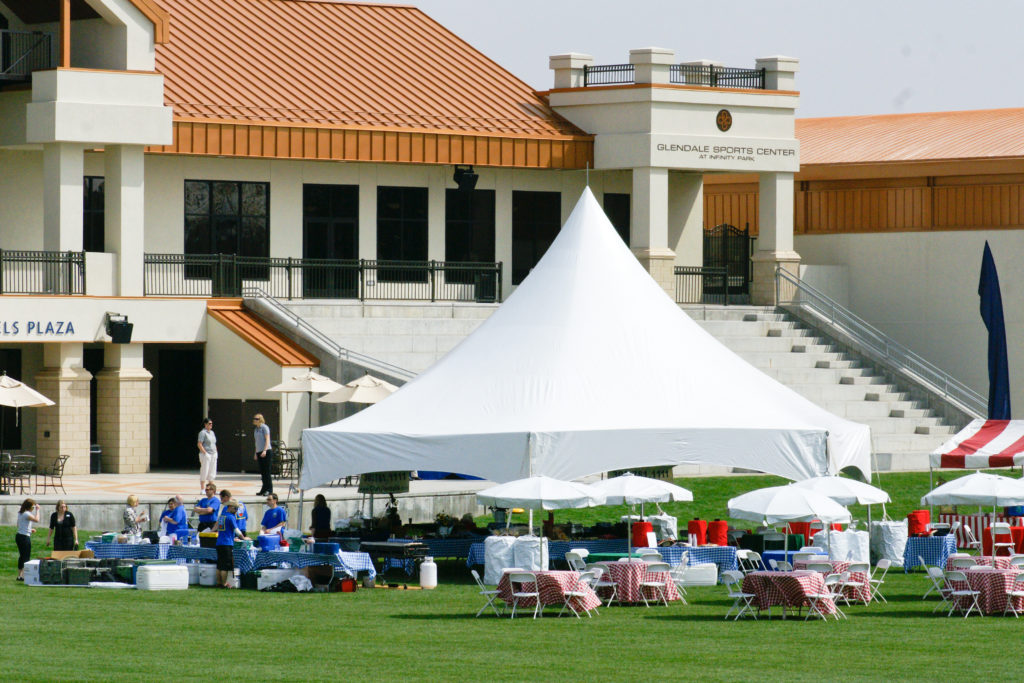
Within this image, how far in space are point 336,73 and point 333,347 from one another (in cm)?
906

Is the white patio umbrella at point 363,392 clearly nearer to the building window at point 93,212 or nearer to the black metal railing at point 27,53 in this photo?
the building window at point 93,212

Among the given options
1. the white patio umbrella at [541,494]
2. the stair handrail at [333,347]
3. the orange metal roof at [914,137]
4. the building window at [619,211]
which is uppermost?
the orange metal roof at [914,137]

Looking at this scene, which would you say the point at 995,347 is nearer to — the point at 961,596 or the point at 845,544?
the point at 845,544

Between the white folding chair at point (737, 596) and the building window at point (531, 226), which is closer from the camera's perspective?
the white folding chair at point (737, 596)

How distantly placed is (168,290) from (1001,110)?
2197cm

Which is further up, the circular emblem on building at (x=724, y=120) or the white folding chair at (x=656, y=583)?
the circular emblem on building at (x=724, y=120)

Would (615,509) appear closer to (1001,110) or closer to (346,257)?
(346,257)

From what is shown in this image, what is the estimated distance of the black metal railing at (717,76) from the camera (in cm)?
4794

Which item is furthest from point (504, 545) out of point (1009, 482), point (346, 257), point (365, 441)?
point (346, 257)

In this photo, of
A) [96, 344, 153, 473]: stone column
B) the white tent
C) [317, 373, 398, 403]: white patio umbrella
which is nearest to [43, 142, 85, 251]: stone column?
[96, 344, 153, 473]: stone column

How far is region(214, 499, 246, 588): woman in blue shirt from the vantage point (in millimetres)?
27344

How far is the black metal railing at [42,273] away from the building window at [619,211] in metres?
14.5

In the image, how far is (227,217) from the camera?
147 feet

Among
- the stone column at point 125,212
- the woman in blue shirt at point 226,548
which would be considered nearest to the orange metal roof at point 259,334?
the stone column at point 125,212
